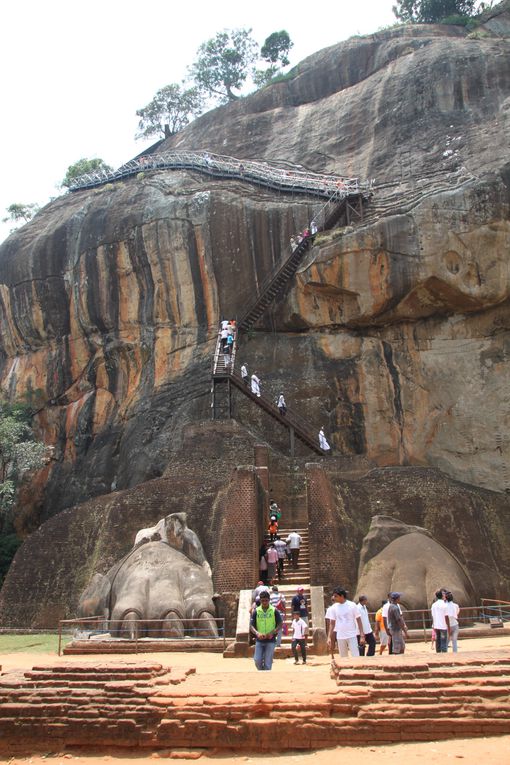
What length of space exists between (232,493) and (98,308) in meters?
17.5

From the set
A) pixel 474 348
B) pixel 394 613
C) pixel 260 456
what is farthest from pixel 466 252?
pixel 394 613

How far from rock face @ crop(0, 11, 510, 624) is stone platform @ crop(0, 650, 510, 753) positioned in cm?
1866

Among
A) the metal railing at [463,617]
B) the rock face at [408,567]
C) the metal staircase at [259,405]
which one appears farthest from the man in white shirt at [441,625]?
the metal staircase at [259,405]

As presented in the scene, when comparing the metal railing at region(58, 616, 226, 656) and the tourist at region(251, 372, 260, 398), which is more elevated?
the tourist at region(251, 372, 260, 398)

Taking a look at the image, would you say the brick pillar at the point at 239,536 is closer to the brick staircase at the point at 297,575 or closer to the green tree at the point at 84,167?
the brick staircase at the point at 297,575

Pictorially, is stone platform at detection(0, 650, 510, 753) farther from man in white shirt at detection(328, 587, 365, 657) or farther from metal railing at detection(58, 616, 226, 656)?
metal railing at detection(58, 616, 226, 656)

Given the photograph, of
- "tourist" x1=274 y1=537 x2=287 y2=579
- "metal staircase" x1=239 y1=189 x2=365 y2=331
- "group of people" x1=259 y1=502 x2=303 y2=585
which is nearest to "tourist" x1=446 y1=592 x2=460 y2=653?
"group of people" x1=259 y1=502 x2=303 y2=585

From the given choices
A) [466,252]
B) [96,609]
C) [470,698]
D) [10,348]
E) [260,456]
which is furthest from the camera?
[10,348]

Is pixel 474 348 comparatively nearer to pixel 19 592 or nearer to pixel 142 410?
pixel 142 410

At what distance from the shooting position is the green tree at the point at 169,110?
50.4 metres

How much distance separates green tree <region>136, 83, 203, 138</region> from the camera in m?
50.4

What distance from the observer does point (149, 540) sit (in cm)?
1981

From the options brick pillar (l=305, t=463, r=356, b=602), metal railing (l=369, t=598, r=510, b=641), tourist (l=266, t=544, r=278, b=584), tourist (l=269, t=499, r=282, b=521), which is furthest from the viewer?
tourist (l=269, t=499, r=282, b=521)

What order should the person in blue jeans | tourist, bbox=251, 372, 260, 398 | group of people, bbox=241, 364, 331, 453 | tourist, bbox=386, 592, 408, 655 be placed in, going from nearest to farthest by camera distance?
the person in blue jeans < tourist, bbox=386, 592, 408, 655 < group of people, bbox=241, 364, 331, 453 < tourist, bbox=251, 372, 260, 398
